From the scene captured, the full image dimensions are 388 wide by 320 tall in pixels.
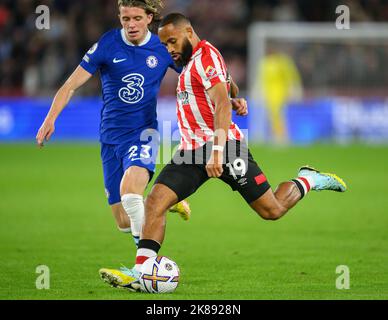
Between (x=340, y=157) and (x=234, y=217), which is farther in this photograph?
(x=340, y=157)

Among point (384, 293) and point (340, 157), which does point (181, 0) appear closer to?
point (340, 157)

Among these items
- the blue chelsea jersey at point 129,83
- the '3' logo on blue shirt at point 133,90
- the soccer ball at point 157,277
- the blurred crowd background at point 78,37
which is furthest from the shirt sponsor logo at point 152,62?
the blurred crowd background at point 78,37

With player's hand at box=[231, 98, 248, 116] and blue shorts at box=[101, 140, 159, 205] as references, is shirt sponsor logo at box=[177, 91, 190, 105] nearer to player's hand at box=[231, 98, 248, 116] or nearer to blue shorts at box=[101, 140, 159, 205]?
player's hand at box=[231, 98, 248, 116]

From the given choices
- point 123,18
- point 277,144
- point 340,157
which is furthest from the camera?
point 277,144

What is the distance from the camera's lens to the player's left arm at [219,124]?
22.7ft

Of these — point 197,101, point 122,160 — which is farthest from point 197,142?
point 122,160

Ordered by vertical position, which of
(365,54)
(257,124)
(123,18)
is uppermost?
(365,54)

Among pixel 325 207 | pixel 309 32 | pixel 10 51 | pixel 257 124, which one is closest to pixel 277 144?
pixel 257 124

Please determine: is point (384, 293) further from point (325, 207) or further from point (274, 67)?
point (274, 67)

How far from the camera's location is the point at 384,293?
6988 millimetres

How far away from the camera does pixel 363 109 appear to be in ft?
78.6

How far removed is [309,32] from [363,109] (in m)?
2.71

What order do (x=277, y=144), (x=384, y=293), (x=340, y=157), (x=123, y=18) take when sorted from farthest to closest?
(x=277, y=144) → (x=340, y=157) → (x=123, y=18) → (x=384, y=293)

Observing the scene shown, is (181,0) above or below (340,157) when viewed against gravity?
above
